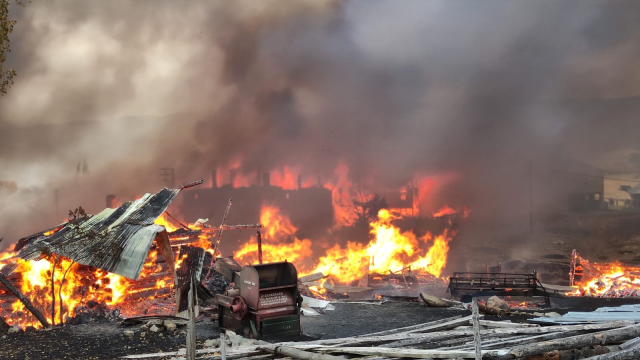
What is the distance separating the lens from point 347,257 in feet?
116

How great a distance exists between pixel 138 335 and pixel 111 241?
14.7 feet

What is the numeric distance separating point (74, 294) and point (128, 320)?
3.46 meters

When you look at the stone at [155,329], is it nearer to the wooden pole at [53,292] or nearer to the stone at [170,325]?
the stone at [170,325]

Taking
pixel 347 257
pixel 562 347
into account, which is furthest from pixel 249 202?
pixel 562 347

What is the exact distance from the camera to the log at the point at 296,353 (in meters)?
7.91

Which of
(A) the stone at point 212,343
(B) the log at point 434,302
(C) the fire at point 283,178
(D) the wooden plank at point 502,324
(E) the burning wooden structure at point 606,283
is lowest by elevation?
(E) the burning wooden structure at point 606,283

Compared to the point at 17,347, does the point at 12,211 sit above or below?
above

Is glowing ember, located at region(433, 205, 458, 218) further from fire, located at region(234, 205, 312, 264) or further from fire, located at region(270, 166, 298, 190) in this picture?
fire, located at region(234, 205, 312, 264)

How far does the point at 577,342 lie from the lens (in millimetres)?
8242

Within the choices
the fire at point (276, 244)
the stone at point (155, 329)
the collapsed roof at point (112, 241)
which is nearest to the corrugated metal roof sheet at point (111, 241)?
the collapsed roof at point (112, 241)

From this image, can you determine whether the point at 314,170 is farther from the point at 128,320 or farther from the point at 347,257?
the point at 128,320

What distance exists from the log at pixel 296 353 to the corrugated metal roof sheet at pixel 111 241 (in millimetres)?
7217

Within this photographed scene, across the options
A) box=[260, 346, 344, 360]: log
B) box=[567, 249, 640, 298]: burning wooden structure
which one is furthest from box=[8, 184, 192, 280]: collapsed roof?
box=[567, 249, 640, 298]: burning wooden structure

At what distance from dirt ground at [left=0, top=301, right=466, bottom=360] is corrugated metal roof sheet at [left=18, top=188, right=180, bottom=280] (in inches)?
75.5
